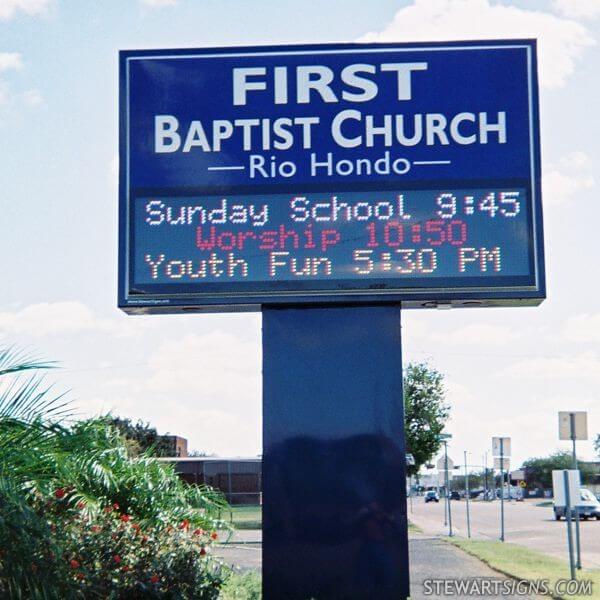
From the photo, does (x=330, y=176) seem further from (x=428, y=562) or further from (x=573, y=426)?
(x=428, y=562)

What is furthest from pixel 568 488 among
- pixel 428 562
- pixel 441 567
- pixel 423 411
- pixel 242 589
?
pixel 423 411

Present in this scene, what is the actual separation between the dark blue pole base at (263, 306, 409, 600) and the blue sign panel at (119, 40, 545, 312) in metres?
0.60

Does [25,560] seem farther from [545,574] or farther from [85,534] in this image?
[545,574]

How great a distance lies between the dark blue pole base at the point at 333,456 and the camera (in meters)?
11.4

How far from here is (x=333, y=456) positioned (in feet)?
38.0

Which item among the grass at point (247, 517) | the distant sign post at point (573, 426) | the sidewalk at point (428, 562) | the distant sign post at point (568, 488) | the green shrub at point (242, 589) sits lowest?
the grass at point (247, 517)

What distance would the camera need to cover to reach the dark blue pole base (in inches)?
448

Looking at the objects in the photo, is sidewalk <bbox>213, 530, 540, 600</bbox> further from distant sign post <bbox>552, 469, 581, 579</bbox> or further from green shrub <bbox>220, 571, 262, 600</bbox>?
distant sign post <bbox>552, 469, 581, 579</bbox>

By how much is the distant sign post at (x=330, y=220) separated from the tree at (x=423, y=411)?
32.0 meters

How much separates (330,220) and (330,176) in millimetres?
530

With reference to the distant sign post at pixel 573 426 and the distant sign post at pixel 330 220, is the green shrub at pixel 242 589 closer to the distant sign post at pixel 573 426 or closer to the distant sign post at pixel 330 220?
the distant sign post at pixel 330 220

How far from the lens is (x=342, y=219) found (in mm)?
11188

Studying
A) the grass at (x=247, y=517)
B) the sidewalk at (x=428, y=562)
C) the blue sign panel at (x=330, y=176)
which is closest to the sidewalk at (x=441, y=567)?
the sidewalk at (x=428, y=562)

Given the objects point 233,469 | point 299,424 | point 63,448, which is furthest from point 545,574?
point 233,469
